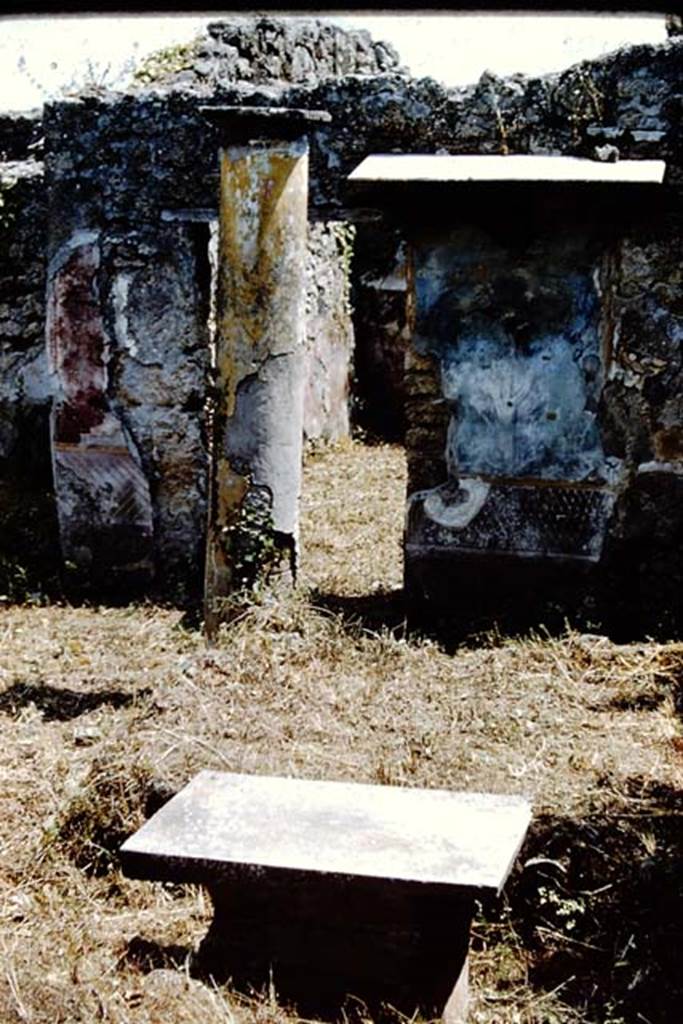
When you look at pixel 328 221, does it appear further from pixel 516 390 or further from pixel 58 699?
pixel 58 699

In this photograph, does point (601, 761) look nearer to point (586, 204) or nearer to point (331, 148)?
point (586, 204)

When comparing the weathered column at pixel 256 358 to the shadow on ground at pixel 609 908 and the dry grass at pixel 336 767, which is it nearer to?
the dry grass at pixel 336 767

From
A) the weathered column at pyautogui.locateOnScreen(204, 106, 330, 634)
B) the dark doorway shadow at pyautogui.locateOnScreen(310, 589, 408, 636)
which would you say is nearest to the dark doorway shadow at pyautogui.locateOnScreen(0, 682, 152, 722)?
the weathered column at pyautogui.locateOnScreen(204, 106, 330, 634)

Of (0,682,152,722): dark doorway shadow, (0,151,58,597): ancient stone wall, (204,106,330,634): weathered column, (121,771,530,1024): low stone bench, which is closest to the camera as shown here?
(121,771,530,1024): low stone bench

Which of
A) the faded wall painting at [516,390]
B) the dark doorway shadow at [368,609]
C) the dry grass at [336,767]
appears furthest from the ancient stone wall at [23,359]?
the faded wall painting at [516,390]

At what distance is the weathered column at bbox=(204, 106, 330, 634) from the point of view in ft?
16.7

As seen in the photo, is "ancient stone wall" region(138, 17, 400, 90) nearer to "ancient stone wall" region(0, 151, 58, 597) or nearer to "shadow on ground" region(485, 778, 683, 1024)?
"ancient stone wall" region(0, 151, 58, 597)

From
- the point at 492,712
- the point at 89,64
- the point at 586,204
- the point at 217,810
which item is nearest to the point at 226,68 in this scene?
the point at 89,64

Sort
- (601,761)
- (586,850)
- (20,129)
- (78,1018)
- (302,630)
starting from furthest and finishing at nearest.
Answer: (20,129) → (302,630) → (601,761) → (586,850) → (78,1018)

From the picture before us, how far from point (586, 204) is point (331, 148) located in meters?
1.49

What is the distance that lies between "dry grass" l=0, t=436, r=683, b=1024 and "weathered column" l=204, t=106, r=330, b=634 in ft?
0.98

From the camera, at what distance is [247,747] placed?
13.1 feet

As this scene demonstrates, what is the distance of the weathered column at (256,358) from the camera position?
16.7ft

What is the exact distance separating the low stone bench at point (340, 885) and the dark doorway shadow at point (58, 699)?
6.03ft
